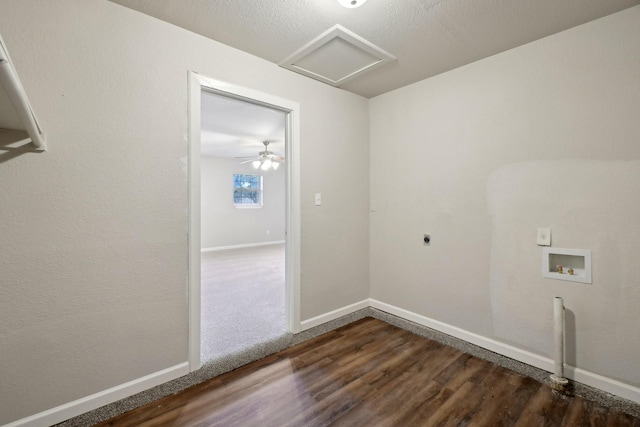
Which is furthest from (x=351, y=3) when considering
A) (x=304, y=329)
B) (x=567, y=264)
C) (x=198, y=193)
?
(x=304, y=329)

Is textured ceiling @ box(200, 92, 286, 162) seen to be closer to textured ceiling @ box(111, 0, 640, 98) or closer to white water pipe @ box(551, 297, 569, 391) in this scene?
textured ceiling @ box(111, 0, 640, 98)

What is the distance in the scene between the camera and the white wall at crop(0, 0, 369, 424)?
1.44 meters

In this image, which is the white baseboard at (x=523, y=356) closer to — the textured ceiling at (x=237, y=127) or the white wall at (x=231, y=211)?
the textured ceiling at (x=237, y=127)

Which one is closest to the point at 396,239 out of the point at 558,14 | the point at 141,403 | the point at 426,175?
the point at 426,175

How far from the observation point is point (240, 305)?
320cm

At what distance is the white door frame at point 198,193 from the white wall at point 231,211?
5.15m

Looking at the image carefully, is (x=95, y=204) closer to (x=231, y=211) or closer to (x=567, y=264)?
(x=567, y=264)

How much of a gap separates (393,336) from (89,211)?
2.53 metres

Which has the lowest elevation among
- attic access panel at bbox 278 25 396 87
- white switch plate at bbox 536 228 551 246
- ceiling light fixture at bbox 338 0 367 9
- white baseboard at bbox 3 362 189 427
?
white baseboard at bbox 3 362 189 427

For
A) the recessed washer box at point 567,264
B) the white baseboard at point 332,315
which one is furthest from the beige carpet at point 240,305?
the recessed washer box at point 567,264

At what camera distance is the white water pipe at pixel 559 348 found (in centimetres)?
182

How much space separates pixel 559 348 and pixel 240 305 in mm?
2833

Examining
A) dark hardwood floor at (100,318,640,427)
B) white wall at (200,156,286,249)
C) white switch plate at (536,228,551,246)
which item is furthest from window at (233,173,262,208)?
white switch plate at (536,228,551,246)

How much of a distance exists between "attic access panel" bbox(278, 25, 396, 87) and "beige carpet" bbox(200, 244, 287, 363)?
7.62 feet
